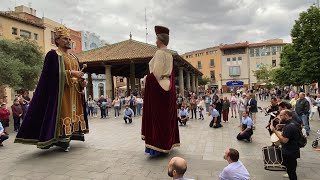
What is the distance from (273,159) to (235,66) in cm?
5630

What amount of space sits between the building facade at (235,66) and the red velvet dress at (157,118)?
53.8m

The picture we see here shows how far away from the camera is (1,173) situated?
5215 mm

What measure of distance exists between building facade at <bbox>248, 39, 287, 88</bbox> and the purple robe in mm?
55023

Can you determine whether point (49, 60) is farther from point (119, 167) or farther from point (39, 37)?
point (39, 37)

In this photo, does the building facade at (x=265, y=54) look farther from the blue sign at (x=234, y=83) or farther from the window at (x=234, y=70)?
the window at (x=234, y=70)

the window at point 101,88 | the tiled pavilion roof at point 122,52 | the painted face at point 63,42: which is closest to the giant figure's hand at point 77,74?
the painted face at point 63,42

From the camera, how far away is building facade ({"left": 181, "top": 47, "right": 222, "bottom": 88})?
62.1m

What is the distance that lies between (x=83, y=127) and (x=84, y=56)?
18.2 metres

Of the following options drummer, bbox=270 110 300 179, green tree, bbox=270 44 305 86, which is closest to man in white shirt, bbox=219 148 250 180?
drummer, bbox=270 110 300 179

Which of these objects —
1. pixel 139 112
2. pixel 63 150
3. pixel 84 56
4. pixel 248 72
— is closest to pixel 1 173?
pixel 63 150

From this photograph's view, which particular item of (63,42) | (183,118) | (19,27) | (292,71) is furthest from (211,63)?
(63,42)

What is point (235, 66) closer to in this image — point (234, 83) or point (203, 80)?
point (234, 83)

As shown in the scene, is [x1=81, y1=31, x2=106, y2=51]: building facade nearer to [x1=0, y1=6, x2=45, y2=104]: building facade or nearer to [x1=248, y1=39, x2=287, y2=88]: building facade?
[x1=0, y1=6, x2=45, y2=104]: building facade

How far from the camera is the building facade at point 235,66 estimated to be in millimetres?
58188
